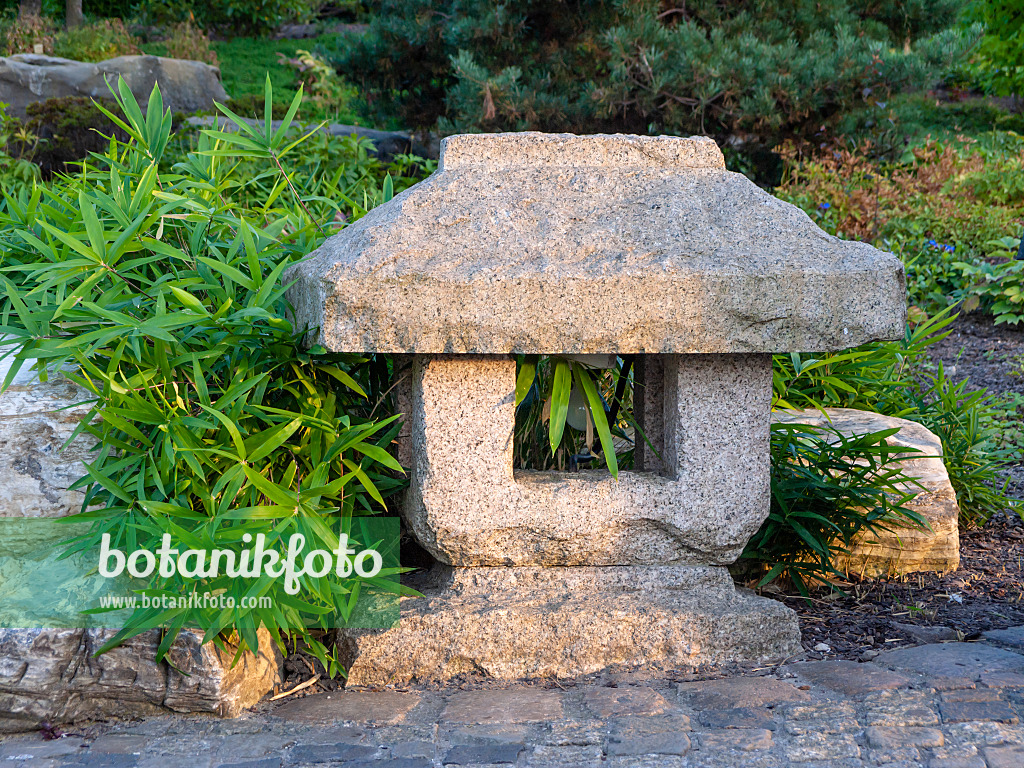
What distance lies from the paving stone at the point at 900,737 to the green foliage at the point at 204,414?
1.15 m

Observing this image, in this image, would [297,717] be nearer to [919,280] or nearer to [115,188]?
[115,188]

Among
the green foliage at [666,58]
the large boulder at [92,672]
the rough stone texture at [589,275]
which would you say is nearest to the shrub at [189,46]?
the green foliage at [666,58]

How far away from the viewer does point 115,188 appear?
93.4 inches

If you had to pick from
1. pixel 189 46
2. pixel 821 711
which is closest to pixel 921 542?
pixel 821 711

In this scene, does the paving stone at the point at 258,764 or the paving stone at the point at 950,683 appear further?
the paving stone at the point at 950,683

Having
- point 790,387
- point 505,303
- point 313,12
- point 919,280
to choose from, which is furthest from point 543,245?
point 313,12

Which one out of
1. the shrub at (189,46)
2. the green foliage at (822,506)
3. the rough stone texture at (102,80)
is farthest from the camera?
the shrub at (189,46)

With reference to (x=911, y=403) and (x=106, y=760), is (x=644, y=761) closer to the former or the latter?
(x=106, y=760)

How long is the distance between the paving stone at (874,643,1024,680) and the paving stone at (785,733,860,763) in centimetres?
38

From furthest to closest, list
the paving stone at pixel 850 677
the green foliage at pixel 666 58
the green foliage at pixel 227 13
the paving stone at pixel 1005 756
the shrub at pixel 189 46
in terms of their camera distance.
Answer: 1. the green foliage at pixel 227 13
2. the shrub at pixel 189 46
3. the green foliage at pixel 666 58
4. the paving stone at pixel 850 677
5. the paving stone at pixel 1005 756

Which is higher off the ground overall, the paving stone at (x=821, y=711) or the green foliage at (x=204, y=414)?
the green foliage at (x=204, y=414)

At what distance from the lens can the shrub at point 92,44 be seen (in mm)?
10648

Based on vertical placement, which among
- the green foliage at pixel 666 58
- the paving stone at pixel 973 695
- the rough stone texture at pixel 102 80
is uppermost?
the rough stone texture at pixel 102 80

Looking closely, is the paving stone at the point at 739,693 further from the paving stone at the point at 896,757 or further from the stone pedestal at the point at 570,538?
the paving stone at the point at 896,757
